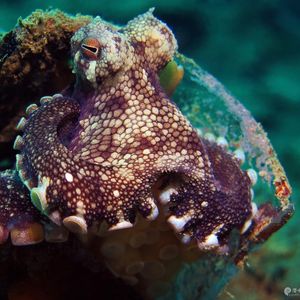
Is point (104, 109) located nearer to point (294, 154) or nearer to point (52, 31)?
point (52, 31)

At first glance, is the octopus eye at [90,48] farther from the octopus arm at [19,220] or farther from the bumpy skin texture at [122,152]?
the octopus arm at [19,220]

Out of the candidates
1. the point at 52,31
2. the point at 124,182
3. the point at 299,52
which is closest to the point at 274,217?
the point at 124,182

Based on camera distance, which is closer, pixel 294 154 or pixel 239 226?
pixel 239 226

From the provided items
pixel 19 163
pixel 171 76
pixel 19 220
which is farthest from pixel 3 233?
pixel 171 76

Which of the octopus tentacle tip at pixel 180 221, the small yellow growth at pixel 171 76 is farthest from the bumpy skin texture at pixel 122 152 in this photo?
the small yellow growth at pixel 171 76
